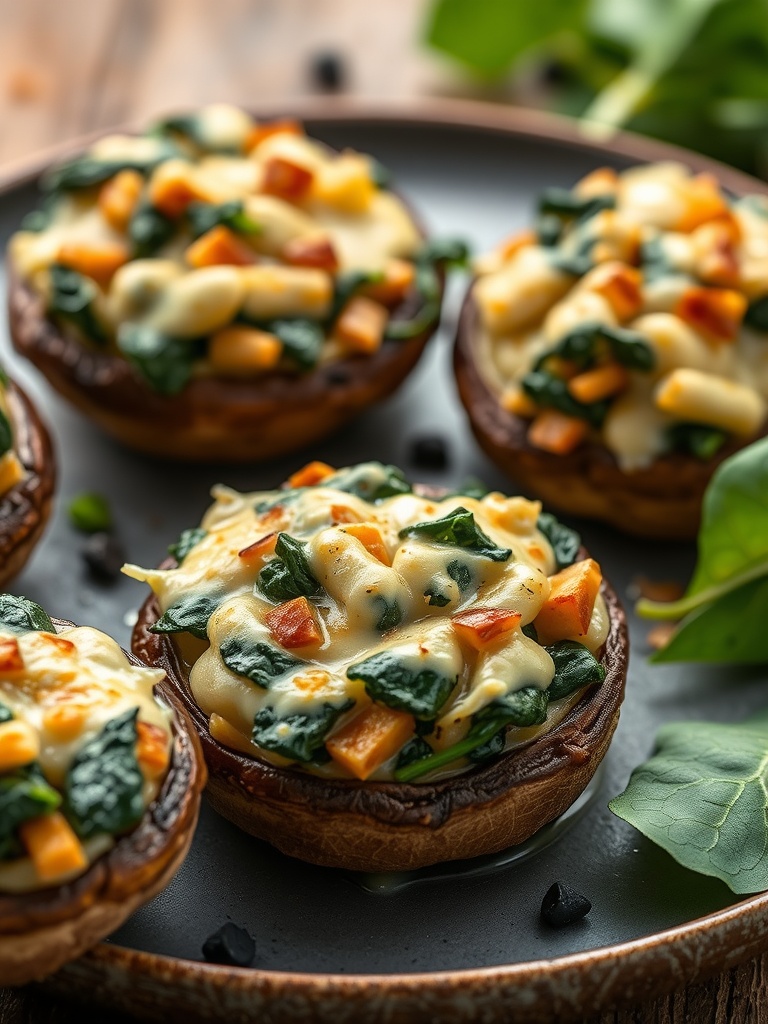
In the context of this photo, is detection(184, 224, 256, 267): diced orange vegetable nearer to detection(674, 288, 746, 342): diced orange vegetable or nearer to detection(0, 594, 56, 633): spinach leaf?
detection(674, 288, 746, 342): diced orange vegetable

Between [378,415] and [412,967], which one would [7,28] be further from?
[412,967]

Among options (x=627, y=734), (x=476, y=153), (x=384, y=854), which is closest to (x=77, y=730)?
(x=384, y=854)

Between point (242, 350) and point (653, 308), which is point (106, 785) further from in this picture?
point (653, 308)

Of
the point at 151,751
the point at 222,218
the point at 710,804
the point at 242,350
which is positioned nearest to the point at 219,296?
the point at 242,350

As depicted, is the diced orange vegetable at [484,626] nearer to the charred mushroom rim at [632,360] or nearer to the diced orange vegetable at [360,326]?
the charred mushroom rim at [632,360]

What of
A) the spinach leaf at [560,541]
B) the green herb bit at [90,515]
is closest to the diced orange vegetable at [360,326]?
the green herb bit at [90,515]

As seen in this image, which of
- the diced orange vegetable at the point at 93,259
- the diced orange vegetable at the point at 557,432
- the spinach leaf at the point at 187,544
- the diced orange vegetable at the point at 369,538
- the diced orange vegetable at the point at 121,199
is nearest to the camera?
the diced orange vegetable at the point at 369,538
